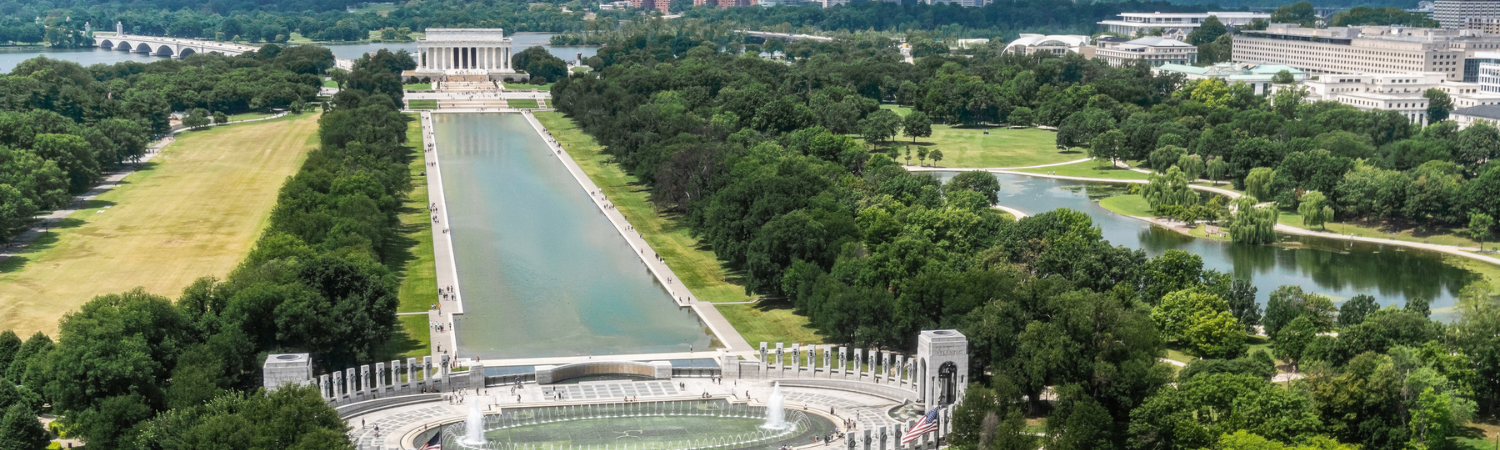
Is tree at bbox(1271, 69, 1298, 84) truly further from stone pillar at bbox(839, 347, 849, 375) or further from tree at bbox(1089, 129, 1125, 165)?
stone pillar at bbox(839, 347, 849, 375)

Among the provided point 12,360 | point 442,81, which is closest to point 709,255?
point 12,360

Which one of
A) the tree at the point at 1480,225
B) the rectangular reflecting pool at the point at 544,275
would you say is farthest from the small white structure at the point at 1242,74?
the rectangular reflecting pool at the point at 544,275

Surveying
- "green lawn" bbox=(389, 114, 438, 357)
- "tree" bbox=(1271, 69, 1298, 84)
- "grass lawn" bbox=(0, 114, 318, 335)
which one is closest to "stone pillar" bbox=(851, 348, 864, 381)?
"green lawn" bbox=(389, 114, 438, 357)

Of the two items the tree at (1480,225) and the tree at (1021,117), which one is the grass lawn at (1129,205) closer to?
the tree at (1480,225)

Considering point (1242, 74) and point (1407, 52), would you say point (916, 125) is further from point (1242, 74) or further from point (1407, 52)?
point (1407, 52)

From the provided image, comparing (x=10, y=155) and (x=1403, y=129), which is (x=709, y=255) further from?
(x=1403, y=129)
